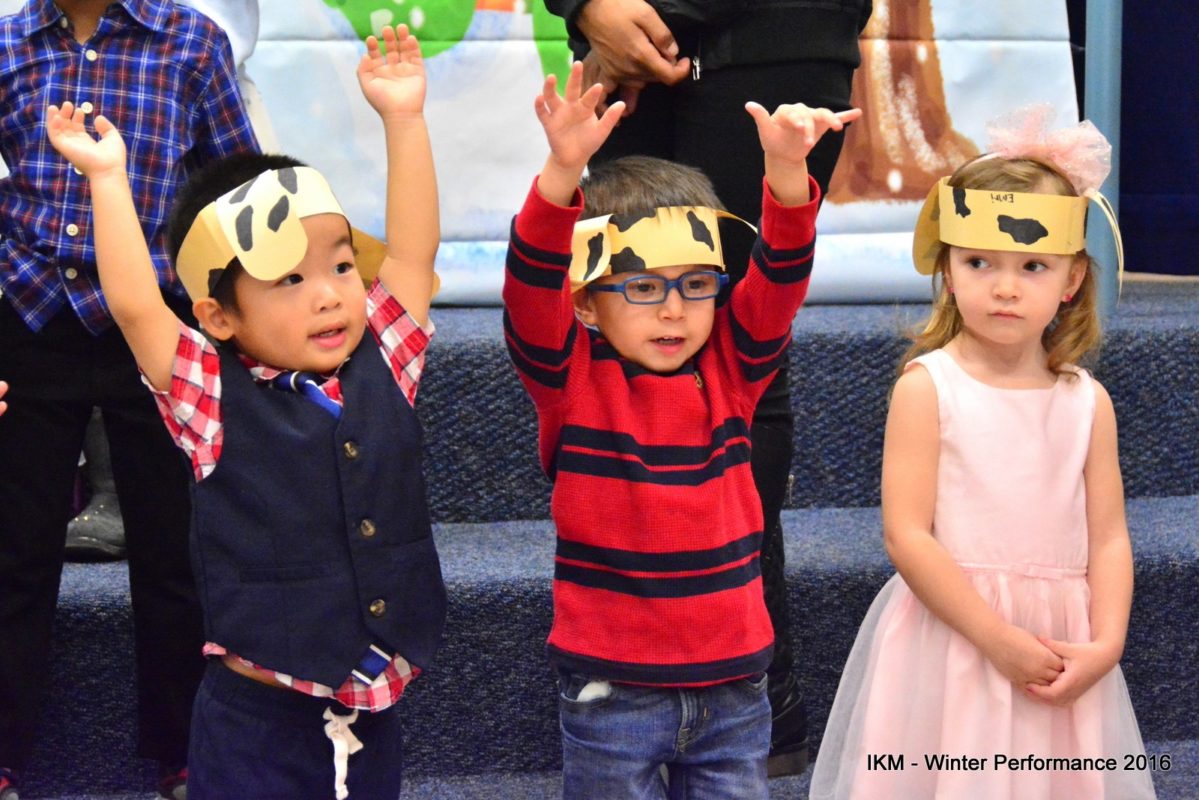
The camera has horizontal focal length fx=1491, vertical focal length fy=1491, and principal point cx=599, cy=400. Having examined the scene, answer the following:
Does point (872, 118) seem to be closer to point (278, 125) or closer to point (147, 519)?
point (278, 125)

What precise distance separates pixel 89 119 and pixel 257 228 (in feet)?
2.11

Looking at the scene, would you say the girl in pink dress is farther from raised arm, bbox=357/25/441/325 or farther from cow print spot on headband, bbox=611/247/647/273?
raised arm, bbox=357/25/441/325

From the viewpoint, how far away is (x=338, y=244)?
1533mm

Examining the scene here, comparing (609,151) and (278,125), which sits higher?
(609,151)

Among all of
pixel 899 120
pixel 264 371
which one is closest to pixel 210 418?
pixel 264 371

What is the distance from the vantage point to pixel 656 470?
1.59 m

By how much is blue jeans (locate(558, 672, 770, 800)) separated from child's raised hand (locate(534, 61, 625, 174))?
0.56 metres

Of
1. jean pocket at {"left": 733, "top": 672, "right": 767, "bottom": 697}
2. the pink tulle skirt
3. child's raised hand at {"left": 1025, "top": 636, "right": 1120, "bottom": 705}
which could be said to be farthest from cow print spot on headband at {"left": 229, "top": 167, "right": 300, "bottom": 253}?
child's raised hand at {"left": 1025, "top": 636, "right": 1120, "bottom": 705}

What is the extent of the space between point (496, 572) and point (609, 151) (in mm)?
681

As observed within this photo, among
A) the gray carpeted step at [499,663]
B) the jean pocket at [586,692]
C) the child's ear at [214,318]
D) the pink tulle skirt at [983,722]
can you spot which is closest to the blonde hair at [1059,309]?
the pink tulle skirt at [983,722]

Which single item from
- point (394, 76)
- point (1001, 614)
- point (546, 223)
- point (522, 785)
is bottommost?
point (522, 785)

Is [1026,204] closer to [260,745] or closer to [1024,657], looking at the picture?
[1024,657]

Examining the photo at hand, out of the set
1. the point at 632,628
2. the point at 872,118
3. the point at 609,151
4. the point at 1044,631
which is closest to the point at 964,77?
the point at 872,118

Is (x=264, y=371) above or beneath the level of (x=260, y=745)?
above
